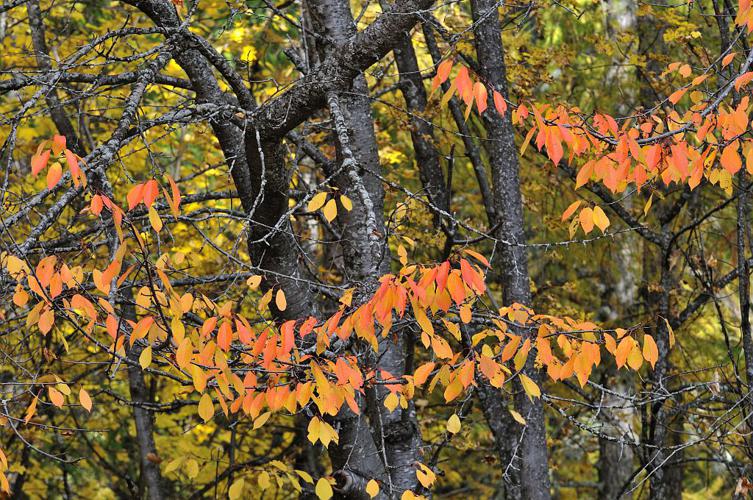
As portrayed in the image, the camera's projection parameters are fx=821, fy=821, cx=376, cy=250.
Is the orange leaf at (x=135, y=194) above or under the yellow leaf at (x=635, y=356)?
above

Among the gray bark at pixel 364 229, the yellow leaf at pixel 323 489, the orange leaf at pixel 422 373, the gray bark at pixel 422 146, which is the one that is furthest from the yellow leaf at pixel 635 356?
the gray bark at pixel 422 146

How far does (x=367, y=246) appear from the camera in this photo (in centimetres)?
552

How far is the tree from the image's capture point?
12.9ft

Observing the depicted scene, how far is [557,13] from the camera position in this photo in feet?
33.1

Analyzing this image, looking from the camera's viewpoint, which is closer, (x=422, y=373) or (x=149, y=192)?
(x=149, y=192)

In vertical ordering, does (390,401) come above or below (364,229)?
below

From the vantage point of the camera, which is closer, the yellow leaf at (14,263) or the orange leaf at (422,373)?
the yellow leaf at (14,263)

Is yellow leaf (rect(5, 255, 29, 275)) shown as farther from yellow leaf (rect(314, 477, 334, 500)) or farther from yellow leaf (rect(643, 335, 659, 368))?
yellow leaf (rect(643, 335, 659, 368))

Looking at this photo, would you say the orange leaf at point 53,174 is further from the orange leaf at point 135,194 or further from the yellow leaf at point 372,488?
the yellow leaf at point 372,488

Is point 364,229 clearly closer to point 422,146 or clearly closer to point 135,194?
point 422,146

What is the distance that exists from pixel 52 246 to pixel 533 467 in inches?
155

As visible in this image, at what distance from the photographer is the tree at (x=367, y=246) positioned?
392 cm

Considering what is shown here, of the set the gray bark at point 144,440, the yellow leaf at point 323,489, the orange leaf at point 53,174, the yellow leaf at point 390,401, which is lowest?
the gray bark at point 144,440

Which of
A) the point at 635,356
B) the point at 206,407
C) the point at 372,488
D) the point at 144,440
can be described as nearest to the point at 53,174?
the point at 206,407
